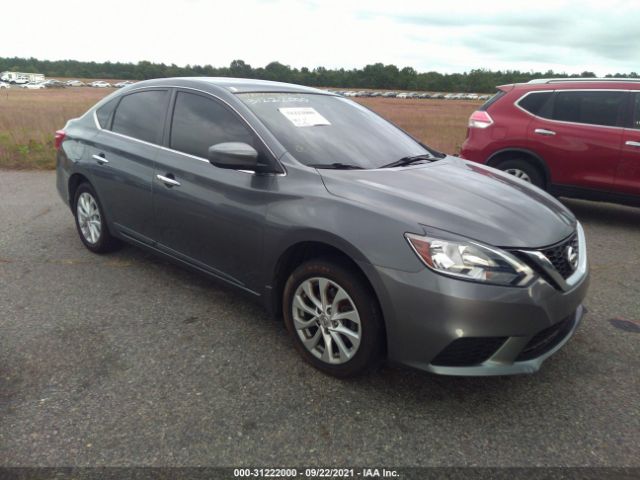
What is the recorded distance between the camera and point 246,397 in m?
2.61

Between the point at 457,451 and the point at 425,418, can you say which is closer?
the point at 457,451

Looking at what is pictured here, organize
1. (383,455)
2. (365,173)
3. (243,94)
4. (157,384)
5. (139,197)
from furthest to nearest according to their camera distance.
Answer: (139,197)
(243,94)
(365,173)
(157,384)
(383,455)

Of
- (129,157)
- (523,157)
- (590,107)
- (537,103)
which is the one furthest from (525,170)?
(129,157)

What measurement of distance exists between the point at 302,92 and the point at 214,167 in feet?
3.43

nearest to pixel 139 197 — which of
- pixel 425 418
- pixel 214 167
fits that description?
pixel 214 167

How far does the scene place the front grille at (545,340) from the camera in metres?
2.45

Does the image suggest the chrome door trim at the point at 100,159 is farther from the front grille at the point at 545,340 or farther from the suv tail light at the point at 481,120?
the suv tail light at the point at 481,120

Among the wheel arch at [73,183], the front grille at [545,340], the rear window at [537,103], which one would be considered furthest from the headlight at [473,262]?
the rear window at [537,103]

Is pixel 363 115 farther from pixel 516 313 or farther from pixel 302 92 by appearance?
pixel 516 313

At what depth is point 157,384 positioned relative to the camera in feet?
8.84

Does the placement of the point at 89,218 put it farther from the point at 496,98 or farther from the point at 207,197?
the point at 496,98

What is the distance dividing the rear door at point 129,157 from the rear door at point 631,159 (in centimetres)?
496

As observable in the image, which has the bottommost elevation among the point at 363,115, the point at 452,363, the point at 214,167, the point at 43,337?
the point at 43,337

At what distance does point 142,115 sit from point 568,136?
4790 millimetres
